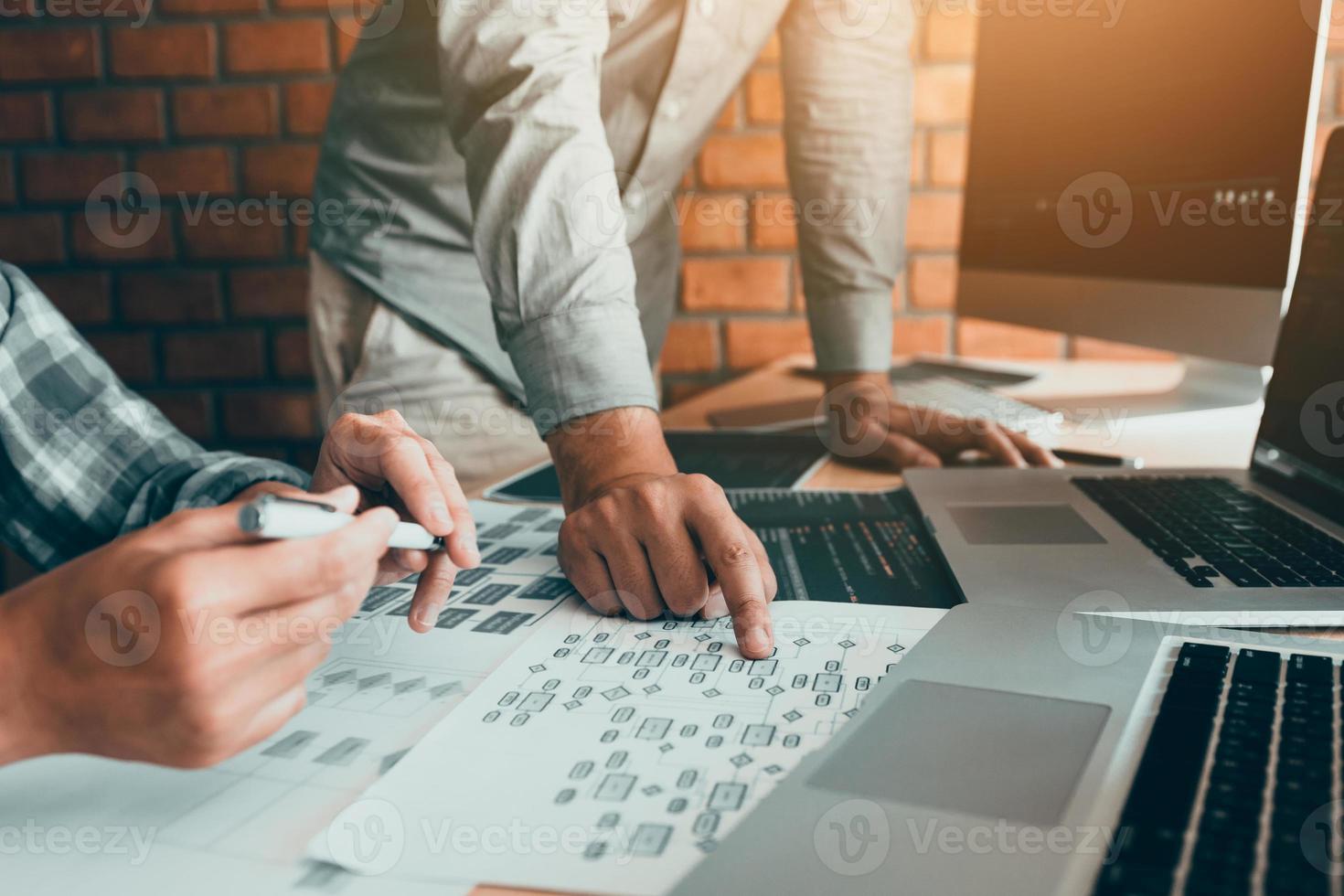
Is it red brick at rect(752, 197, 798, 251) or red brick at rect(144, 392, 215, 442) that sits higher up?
red brick at rect(752, 197, 798, 251)

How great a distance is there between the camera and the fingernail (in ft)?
1.72

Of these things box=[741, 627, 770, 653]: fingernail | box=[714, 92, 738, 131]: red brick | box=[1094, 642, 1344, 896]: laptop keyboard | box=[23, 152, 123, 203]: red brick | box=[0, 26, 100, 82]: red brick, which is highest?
box=[0, 26, 100, 82]: red brick

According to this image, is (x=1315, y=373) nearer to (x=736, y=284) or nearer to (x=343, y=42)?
(x=736, y=284)

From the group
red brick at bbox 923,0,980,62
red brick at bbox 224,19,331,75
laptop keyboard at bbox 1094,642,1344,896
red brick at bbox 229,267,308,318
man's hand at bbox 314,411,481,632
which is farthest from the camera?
red brick at bbox 229,267,308,318

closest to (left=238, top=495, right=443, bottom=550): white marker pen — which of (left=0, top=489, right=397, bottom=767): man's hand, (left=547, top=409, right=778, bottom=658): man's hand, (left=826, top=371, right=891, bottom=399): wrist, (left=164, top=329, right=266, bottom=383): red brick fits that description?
(left=0, top=489, right=397, bottom=767): man's hand

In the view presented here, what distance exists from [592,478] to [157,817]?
363 mm

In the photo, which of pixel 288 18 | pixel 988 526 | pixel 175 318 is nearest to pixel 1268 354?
pixel 988 526

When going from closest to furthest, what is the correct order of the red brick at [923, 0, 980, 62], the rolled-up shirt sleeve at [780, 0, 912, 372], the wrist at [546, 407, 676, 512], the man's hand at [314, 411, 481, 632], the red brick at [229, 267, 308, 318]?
the man's hand at [314, 411, 481, 632], the wrist at [546, 407, 676, 512], the rolled-up shirt sleeve at [780, 0, 912, 372], the red brick at [923, 0, 980, 62], the red brick at [229, 267, 308, 318]

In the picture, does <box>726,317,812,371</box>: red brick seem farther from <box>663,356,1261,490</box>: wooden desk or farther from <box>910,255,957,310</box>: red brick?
<box>910,255,957,310</box>: red brick

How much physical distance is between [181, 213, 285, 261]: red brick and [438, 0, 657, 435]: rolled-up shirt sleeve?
43.6 inches

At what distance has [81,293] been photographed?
6.16 ft

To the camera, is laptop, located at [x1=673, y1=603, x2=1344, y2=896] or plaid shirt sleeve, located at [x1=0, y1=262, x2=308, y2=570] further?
plaid shirt sleeve, located at [x1=0, y1=262, x2=308, y2=570]

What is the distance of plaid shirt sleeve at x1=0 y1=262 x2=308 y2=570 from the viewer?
706 mm

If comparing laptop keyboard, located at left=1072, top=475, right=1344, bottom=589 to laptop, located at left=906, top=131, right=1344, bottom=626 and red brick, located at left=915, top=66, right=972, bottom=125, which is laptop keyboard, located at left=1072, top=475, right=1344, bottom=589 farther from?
red brick, located at left=915, top=66, right=972, bottom=125
